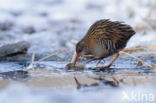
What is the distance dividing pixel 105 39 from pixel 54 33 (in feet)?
18.3

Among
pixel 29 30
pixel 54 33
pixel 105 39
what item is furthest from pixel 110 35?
pixel 29 30

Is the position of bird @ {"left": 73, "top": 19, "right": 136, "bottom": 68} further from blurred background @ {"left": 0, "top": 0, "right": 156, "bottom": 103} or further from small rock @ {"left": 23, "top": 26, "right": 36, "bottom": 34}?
small rock @ {"left": 23, "top": 26, "right": 36, "bottom": 34}

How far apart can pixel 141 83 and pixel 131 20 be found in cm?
773

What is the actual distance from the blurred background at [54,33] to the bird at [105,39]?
21.1 inches

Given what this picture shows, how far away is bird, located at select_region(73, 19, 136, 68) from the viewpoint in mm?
5485

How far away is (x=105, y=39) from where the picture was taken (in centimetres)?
552

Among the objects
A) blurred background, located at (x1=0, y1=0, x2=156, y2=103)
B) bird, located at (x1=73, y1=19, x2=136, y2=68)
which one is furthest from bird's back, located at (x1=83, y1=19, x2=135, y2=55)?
blurred background, located at (x1=0, y1=0, x2=156, y2=103)

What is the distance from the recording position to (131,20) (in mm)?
11867

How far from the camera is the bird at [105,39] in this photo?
5.49m

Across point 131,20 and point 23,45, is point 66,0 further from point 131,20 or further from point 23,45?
point 23,45

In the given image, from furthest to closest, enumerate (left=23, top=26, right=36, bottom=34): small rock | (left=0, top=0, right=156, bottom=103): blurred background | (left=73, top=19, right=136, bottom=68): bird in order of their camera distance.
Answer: (left=23, top=26, right=36, bottom=34): small rock
(left=73, top=19, right=136, bottom=68): bird
(left=0, top=0, right=156, bottom=103): blurred background

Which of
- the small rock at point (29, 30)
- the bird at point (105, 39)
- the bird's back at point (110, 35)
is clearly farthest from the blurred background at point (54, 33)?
the bird's back at point (110, 35)

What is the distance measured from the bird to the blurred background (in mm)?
537

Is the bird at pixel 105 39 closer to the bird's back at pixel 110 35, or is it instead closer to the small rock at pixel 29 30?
the bird's back at pixel 110 35
